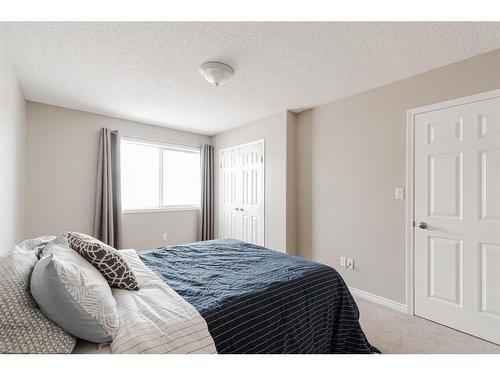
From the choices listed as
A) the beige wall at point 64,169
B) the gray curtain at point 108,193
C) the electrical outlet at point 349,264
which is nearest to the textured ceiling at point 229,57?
the beige wall at point 64,169

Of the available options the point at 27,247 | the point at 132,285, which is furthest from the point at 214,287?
the point at 27,247

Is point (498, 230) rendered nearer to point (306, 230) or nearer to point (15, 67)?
point (306, 230)

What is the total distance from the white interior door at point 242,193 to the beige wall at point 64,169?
1.52 m

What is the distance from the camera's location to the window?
400cm

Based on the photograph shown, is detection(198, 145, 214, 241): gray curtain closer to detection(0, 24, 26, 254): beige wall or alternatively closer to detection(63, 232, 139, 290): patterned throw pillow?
detection(0, 24, 26, 254): beige wall

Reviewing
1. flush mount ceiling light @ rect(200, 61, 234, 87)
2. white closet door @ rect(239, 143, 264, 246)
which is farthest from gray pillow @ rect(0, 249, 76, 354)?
white closet door @ rect(239, 143, 264, 246)

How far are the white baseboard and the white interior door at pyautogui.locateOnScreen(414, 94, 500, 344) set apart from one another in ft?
0.46

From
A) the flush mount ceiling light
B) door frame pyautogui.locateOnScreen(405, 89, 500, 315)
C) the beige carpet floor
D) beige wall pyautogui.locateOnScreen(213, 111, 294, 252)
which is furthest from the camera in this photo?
beige wall pyautogui.locateOnScreen(213, 111, 294, 252)

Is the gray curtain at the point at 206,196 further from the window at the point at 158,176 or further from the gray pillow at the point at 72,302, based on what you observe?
the gray pillow at the point at 72,302

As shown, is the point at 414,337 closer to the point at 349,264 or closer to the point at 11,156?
the point at 349,264

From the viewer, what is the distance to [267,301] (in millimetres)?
1291

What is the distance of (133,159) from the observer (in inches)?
160

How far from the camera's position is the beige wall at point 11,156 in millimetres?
1946
